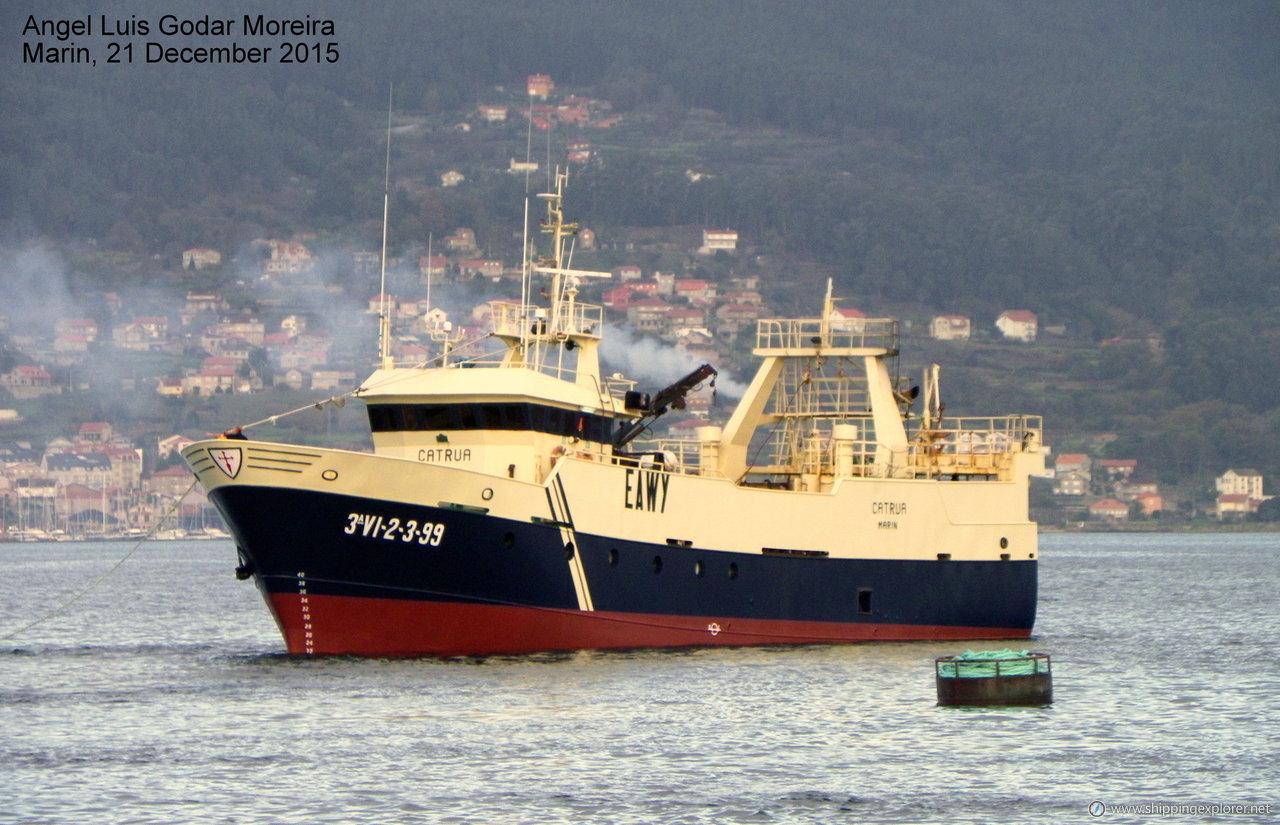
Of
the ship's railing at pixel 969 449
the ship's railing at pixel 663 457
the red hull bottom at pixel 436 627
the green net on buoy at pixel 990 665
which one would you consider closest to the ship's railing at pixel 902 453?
the ship's railing at pixel 969 449

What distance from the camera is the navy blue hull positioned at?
42.2 metres

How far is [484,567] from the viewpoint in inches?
1692

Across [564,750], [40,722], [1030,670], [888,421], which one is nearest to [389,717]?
[564,750]

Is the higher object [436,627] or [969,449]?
[969,449]

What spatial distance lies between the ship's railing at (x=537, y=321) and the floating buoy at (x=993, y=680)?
11882 mm

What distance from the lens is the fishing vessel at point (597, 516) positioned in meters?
42.4

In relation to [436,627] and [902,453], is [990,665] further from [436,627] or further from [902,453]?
[902,453]

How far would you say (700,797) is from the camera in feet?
101

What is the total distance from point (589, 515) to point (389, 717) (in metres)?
8.55

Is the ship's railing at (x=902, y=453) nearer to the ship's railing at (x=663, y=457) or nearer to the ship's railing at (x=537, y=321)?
the ship's railing at (x=663, y=457)

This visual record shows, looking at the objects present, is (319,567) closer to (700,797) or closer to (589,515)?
(589,515)

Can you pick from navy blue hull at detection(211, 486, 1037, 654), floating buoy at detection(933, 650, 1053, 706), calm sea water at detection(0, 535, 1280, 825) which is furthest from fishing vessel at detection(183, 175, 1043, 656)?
floating buoy at detection(933, 650, 1053, 706)

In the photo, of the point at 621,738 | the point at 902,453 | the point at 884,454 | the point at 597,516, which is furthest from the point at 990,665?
the point at 902,453

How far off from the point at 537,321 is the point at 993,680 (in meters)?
13.6
